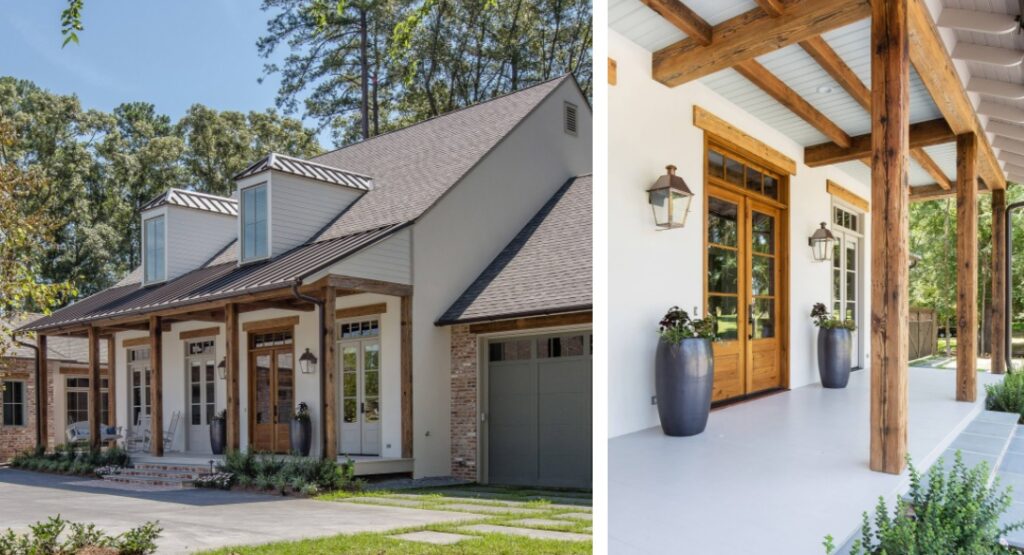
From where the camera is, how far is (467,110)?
493 inches

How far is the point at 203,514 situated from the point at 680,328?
398cm

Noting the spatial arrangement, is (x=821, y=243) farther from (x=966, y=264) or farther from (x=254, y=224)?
(x=254, y=224)

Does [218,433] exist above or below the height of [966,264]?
below

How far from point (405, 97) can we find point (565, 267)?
7561 mm

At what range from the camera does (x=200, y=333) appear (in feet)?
42.1

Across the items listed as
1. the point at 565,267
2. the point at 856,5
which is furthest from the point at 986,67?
the point at 565,267

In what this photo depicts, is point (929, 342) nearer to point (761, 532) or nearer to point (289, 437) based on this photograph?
point (289, 437)

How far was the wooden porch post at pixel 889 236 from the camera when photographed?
186 inches

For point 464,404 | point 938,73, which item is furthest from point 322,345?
point 938,73

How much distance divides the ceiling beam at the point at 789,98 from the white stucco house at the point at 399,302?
283 centimetres

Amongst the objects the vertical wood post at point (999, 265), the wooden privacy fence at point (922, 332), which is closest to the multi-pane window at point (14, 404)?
the vertical wood post at point (999, 265)

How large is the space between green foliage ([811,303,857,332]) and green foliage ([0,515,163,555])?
7230mm

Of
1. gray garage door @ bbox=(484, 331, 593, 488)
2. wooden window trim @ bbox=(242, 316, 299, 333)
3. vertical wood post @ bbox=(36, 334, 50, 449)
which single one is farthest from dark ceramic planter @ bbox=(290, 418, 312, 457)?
vertical wood post @ bbox=(36, 334, 50, 449)

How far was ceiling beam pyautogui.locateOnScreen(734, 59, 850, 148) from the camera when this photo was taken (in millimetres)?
6506
